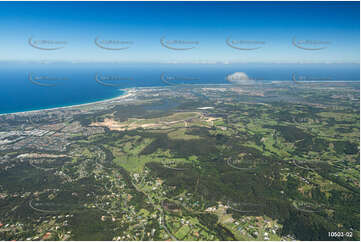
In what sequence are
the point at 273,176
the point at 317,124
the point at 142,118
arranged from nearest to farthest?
1. the point at 273,176
2. the point at 317,124
3. the point at 142,118

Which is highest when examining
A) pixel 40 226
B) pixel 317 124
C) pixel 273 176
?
pixel 317 124

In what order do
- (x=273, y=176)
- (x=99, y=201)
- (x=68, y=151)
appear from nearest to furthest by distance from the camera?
1. (x=99, y=201)
2. (x=273, y=176)
3. (x=68, y=151)

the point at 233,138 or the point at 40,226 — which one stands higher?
the point at 233,138

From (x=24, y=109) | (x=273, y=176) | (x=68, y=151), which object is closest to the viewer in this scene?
(x=273, y=176)

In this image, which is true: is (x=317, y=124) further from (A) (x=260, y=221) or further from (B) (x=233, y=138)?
(A) (x=260, y=221)

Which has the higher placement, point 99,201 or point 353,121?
point 353,121

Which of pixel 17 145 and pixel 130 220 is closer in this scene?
pixel 130 220

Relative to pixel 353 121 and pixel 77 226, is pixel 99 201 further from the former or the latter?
pixel 353 121

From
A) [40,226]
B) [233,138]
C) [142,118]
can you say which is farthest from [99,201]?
[142,118]

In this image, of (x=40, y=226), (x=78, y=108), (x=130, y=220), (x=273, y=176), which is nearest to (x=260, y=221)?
(x=273, y=176)
